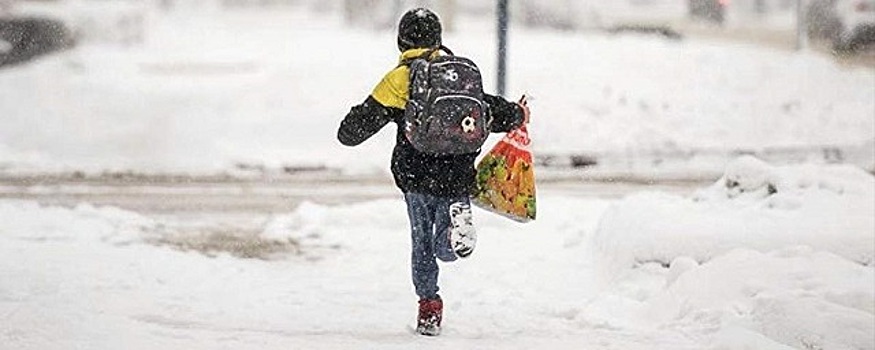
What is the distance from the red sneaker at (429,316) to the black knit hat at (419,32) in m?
1.23

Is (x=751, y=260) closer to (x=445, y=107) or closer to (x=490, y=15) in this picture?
(x=445, y=107)

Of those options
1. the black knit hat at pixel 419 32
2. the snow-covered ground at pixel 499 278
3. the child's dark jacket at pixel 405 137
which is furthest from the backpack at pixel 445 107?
the snow-covered ground at pixel 499 278

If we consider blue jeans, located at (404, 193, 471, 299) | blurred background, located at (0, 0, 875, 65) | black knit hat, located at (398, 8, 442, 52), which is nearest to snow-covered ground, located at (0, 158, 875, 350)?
blue jeans, located at (404, 193, 471, 299)

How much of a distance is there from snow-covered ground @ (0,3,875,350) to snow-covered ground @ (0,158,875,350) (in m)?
0.02

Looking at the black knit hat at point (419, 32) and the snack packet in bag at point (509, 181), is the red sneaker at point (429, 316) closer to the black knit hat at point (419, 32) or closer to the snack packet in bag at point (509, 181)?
the snack packet in bag at point (509, 181)

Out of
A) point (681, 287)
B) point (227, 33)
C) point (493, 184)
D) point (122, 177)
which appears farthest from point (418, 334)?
point (227, 33)

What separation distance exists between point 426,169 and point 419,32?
65 centimetres

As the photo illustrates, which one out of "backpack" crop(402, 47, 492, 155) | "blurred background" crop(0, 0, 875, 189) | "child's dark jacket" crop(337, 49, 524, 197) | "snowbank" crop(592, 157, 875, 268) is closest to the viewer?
"backpack" crop(402, 47, 492, 155)

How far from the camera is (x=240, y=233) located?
35.8 feet

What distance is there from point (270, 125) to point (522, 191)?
1067 centimetres

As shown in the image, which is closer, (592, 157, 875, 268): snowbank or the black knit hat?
the black knit hat

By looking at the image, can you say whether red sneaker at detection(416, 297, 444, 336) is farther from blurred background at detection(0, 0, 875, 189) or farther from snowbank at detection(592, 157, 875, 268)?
blurred background at detection(0, 0, 875, 189)

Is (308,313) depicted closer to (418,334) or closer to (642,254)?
(418,334)

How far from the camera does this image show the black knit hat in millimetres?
6926
